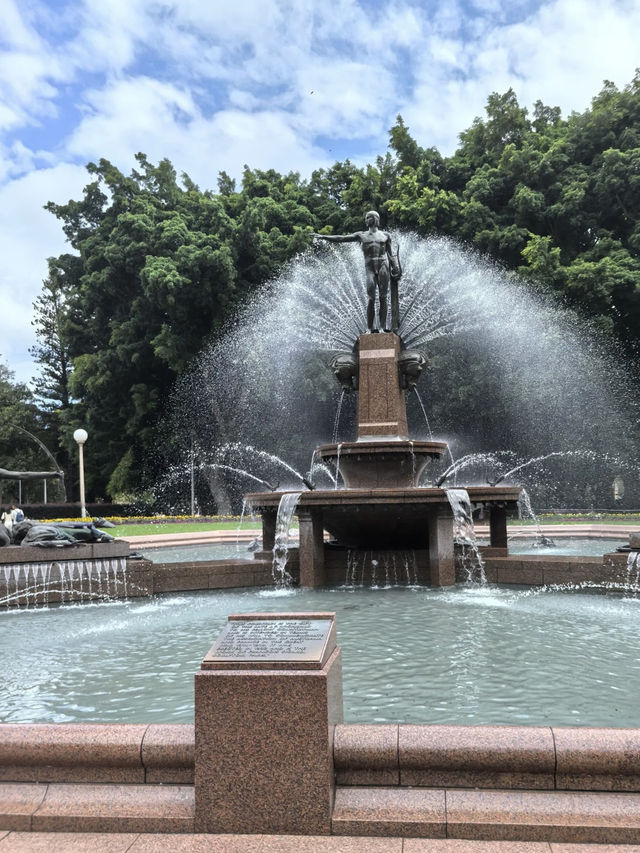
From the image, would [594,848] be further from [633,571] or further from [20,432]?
[20,432]

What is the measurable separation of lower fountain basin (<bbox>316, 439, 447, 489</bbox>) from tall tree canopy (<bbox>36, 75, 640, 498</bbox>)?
738 inches

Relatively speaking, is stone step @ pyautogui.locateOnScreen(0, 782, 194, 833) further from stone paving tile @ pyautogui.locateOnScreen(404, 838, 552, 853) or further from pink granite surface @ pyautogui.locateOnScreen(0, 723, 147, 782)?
stone paving tile @ pyautogui.locateOnScreen(404, 838, 552, 853)

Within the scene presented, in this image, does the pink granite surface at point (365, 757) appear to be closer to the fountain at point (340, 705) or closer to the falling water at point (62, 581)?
the fountain at point (340, 705)

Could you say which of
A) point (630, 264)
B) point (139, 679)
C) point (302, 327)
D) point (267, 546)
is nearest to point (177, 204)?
point (302, 327)

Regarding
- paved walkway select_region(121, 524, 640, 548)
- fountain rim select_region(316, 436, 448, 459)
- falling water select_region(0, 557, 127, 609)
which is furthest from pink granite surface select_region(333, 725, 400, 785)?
paved walkway select_region(121, 524, 640, 548)

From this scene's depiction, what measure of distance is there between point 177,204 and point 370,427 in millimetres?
25755

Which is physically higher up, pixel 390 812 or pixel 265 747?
pixel 265 747

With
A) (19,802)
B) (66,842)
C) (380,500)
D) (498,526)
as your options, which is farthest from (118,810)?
(498,526)

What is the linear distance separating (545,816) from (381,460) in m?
9.06

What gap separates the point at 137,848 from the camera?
10.1 feet

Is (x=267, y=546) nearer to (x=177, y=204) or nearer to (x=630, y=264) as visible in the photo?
(x=630, y=264)

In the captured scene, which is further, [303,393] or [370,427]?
[303,393]

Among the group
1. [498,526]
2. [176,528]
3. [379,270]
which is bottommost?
[176,528]

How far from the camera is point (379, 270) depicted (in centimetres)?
1412
